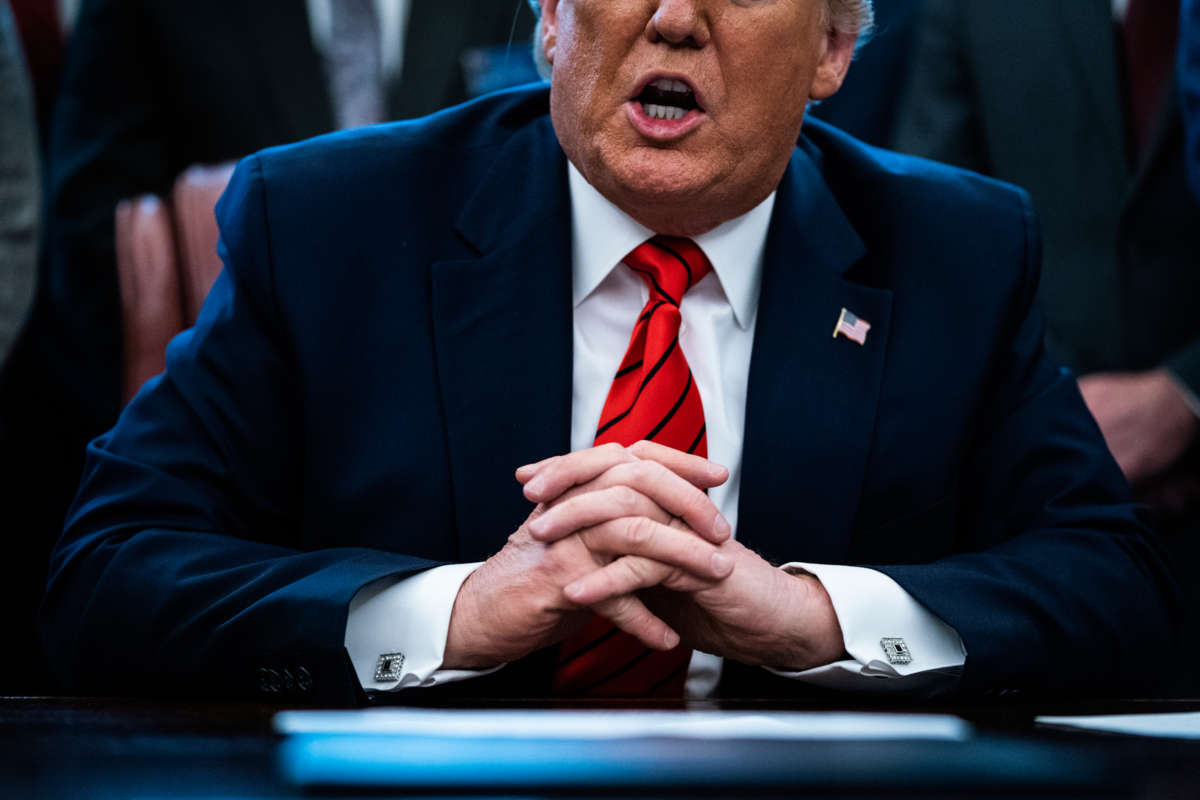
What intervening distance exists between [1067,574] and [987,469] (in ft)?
0.78

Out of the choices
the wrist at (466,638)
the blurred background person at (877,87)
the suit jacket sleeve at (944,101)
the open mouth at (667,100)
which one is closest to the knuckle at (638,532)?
the wrist at (466,638)

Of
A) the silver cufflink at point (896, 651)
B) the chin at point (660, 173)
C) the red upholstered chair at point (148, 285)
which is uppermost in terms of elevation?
the chin at point (660, 173)

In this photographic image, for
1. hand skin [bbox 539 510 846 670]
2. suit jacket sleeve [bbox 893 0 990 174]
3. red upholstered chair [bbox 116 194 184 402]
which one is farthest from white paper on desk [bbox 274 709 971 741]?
suit jacket sleeve [bbox 893 0 990 174]

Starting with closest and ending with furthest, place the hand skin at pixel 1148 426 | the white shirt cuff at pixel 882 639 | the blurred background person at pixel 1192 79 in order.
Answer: the white shirt cuff at pixel 882 639 → the blurred background person at pixel 1192 79 → the hand skin at pixel 1148 426

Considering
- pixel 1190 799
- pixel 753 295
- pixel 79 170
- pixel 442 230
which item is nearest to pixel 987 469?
pixel 753 295

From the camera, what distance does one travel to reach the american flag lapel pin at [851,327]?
184cm

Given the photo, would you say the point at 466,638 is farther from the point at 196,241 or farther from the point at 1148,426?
the point at 1148,426

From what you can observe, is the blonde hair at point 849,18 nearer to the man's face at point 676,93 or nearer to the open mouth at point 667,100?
the man's face at point 676,93

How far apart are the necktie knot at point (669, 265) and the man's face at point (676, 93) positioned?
0.22 feet

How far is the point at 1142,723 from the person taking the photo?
4.01ft

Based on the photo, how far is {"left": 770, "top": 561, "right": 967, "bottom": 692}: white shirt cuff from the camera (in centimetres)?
157

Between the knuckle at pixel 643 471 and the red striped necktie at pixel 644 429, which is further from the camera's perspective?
the red striped necktie at pixel 644 429

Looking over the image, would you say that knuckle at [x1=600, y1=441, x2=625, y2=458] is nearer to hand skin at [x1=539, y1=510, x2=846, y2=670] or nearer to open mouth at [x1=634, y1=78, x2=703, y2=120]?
hand skin at [x1=539, y1=510, x2=846, y2=670]

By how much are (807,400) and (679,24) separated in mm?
490
